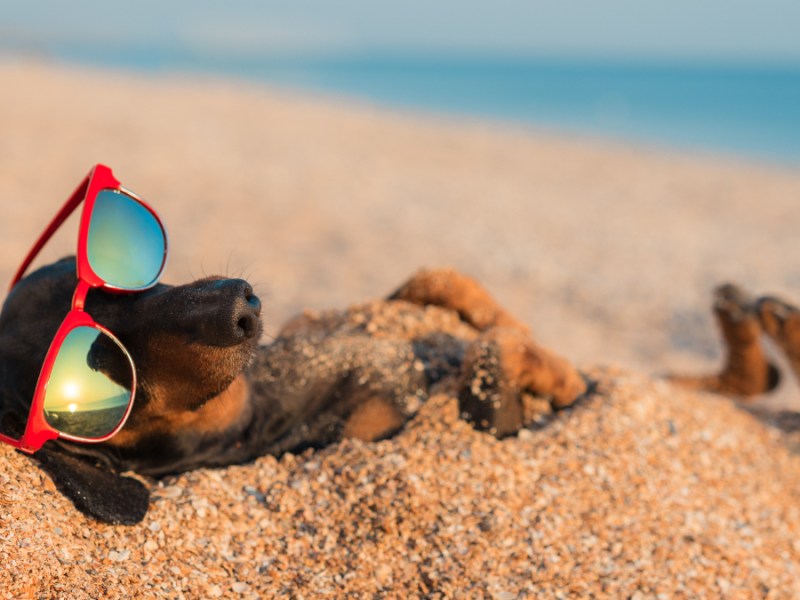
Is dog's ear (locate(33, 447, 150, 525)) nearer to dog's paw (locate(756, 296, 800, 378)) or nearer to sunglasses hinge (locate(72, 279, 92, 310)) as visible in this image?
sunglasses hinge (locate(72, 279, 92, 310))

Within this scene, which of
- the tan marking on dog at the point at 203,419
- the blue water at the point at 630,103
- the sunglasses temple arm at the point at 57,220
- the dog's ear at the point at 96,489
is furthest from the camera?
the blue water at the point at 630,103

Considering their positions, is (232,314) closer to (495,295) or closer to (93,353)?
(93,353)

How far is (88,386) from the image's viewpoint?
2.41 metres

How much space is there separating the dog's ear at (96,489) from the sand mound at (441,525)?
0.04 metres

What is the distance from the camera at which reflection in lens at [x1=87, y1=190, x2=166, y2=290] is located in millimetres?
2607

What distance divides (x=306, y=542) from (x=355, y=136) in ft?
46.6

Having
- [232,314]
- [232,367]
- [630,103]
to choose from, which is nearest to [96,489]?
[232,367]

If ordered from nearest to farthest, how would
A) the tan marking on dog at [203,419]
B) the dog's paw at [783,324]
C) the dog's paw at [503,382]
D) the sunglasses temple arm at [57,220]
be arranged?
the tan marking on dog at [203,419]
the sunglasses temple arm at [57,220]
the dog's paw at [503,382]
the dog's paw at [783,324]

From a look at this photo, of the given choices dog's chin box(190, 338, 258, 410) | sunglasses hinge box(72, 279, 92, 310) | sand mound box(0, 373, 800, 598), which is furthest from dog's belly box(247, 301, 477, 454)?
sunglasses hinge box(72, 279, 92, 310)

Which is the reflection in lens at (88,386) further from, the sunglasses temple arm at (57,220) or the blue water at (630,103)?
the blue water at (630,103)

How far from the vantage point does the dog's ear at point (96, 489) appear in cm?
244

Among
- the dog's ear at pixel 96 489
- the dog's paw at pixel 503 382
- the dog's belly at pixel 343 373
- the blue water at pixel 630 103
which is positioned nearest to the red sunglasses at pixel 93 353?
the dog's ear at pixel 96 489

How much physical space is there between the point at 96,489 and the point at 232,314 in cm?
68

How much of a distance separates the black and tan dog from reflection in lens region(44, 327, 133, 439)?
79 millimetres
